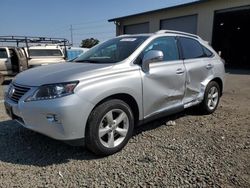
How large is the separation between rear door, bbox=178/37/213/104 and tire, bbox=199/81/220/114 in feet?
0.70

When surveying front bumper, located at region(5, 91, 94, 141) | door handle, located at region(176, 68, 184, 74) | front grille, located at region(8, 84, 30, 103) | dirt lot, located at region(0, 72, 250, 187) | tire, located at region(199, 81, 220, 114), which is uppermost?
door handle, located at region(176, 68, 184, 74)

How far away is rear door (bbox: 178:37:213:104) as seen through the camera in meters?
4.90

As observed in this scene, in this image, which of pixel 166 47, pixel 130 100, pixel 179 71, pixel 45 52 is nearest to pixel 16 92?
pixel 130 100

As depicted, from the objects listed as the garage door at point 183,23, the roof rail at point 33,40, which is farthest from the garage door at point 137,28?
the roof rail at point 33,40

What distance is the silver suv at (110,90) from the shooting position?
10.6ft

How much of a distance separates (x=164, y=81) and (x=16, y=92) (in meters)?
2.20

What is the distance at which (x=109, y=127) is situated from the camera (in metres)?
3.62

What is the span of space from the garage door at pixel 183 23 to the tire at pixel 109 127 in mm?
14946

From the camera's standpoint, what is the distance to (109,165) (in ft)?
11.2

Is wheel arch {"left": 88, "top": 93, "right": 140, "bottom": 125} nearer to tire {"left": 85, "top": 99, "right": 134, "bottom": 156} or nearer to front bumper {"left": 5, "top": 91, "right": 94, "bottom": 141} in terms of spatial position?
tire {"left": 85, "top": 99, "right": 134, "bottom": 156}

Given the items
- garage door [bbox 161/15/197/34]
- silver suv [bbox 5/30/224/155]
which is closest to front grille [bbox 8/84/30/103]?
silver suv [bbox 5/30/224/155]

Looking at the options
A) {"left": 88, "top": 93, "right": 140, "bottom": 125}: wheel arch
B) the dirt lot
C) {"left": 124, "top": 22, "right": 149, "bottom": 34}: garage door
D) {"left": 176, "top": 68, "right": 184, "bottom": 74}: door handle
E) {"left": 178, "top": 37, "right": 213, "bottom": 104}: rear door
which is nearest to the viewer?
the dirt lot

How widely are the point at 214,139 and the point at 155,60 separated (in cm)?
160

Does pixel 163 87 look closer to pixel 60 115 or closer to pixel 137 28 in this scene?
pixel 60 115
